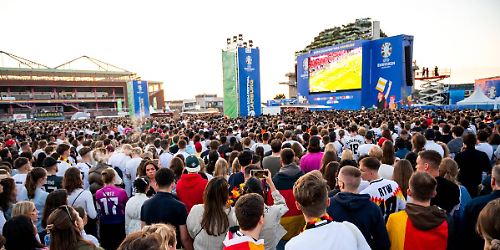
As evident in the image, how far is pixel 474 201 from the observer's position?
2883 millimetres

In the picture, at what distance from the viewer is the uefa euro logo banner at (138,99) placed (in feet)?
107

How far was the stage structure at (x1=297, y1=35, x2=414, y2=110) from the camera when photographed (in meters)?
32.5

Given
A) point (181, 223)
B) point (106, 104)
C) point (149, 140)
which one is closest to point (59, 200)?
point (181, 223)

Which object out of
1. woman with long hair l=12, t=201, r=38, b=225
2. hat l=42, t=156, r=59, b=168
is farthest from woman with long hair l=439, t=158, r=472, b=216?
hat l=42, t=156, r=59, b=168

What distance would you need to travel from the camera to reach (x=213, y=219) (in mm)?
3035

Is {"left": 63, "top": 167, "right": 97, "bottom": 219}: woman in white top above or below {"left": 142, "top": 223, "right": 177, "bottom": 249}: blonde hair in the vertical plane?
below

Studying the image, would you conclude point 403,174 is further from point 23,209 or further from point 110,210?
point 23,209

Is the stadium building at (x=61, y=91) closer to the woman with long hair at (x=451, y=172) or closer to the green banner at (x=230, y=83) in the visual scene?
the green banner at (x=230, y=83)

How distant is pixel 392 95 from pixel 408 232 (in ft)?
112

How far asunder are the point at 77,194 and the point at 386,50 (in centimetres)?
3600

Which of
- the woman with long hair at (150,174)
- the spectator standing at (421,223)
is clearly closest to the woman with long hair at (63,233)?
the woman with long hair at (150,174)

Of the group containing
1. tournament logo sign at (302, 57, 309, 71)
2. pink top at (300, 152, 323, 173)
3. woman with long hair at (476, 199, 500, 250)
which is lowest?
pink top at (300, 152, 323, 173)

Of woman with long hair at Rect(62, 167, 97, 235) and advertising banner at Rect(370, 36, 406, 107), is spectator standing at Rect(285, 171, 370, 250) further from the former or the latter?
advertising banner at Rect(370, 36, 406, 107)

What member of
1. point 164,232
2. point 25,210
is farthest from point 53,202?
point 164,232
